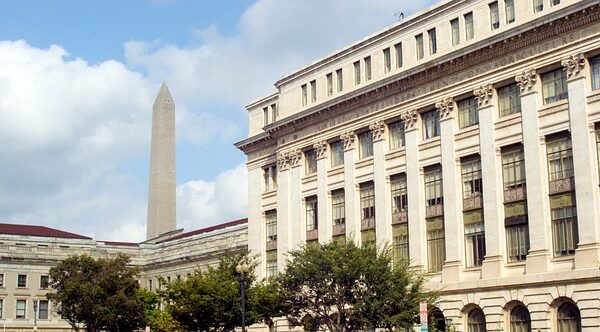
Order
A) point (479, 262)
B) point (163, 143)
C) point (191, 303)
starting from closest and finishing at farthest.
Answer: point (479, 262) → point (191, 303) → point (163, 143)

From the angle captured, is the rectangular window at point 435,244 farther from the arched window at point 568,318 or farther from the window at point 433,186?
the arched window at point 568,318

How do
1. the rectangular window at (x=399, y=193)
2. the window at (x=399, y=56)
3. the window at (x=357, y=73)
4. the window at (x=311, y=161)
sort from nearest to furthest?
the rectangular window at (x=399, y=193) < the window at (x=399, y=56) < the window at (x=357, y=73) < the window at (x=311, y=161)

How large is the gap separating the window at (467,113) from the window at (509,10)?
5.52m

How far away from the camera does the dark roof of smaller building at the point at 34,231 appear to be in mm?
126050

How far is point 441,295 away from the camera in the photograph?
5869 cm

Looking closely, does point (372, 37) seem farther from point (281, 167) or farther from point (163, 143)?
point (163, 143)

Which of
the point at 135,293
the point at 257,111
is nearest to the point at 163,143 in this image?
the point at 135,293

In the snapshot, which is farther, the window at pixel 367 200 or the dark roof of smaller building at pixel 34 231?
the dark roof of smaller building at pixel 34 231

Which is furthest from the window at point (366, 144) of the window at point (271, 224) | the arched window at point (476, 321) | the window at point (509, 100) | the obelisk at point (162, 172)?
the obelisk at point (162, 172)

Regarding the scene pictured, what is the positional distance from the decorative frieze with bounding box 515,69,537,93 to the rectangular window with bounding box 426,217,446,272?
10395 millimetres

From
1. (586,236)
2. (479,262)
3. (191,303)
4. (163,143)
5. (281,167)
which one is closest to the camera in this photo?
(586,236)

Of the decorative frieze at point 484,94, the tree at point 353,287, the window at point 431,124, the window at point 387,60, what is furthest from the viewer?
the window at point 387,60

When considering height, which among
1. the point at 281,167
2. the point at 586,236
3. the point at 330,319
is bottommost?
the point at 330,319

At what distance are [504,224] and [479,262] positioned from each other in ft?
10.2
